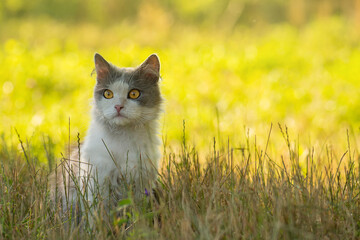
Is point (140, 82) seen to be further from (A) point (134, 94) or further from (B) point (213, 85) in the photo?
(B) point (213, 85)

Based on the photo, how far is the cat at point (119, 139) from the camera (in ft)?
10.0

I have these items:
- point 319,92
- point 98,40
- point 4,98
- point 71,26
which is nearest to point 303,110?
point 319,92

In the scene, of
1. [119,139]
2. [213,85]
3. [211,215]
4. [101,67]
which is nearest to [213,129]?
[213,85]

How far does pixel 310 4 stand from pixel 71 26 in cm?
1033

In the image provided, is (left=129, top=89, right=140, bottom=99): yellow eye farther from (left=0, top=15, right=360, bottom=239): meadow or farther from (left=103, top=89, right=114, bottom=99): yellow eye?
(left=0, top=15, right=360, bottom=239): meadow

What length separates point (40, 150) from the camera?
5.13 metres

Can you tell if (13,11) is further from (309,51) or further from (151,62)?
(151,62)

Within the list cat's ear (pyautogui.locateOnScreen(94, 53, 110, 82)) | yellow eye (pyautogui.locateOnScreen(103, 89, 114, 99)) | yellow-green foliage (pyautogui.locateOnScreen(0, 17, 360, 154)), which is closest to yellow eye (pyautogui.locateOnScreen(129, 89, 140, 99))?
yellow eye (pyautogui.locateOnScreen(103, 89, 114, 99))

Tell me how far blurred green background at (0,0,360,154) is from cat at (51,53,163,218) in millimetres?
180

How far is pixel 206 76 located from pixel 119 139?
625 cm

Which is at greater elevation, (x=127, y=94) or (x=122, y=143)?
(x=127, y=94)

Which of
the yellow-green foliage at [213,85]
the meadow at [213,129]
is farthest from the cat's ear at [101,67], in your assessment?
the yellow-green foliage at [213,85]

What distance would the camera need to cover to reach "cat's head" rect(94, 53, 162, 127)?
3.23 m

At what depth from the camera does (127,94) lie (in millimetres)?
3342
